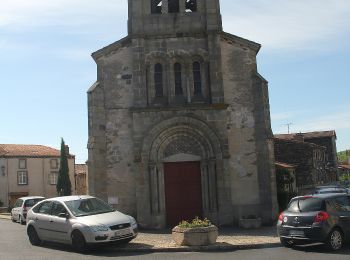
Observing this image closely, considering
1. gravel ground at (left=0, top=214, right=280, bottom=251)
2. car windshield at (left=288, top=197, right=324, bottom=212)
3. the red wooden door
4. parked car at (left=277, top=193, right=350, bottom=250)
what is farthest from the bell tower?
parked car at (left=277, top=193, right=350, bottom=250)

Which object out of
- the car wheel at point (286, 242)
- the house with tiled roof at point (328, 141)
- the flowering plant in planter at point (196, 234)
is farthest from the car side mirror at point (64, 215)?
the house with tiled roof at point (328, 141)

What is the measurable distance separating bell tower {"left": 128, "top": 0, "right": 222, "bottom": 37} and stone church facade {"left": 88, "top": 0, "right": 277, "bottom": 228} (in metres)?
0.04

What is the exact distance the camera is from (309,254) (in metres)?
11.6

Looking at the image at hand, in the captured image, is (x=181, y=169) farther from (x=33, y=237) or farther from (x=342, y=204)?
(x=342, y=204)

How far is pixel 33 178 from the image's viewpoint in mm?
57219

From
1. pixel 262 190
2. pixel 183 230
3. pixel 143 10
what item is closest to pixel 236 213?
pixel 262 190

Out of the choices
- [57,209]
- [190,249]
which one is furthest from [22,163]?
[190,249]

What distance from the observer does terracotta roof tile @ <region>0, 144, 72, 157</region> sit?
56.6m

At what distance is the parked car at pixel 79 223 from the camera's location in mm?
12805

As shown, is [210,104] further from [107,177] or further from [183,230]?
[183,230]

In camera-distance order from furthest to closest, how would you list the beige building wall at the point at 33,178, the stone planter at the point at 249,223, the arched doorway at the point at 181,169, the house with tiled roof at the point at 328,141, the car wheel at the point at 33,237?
the beige building wall at the point at 33,178
the house with tiled roof at the point at 328,141
the arched doorway at the point at 181,169
the stone planter at the point at 249,223
the car wheel at the point at 33,237

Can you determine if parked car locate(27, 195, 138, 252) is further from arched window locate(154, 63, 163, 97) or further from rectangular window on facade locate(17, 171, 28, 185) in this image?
rectangular window on facade locate(17, 171, 28, 185)

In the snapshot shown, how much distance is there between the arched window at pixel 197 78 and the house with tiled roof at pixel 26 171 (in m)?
40.9

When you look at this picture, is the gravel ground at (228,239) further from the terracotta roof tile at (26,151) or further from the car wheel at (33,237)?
the terracotta roof tile at (26,151)
